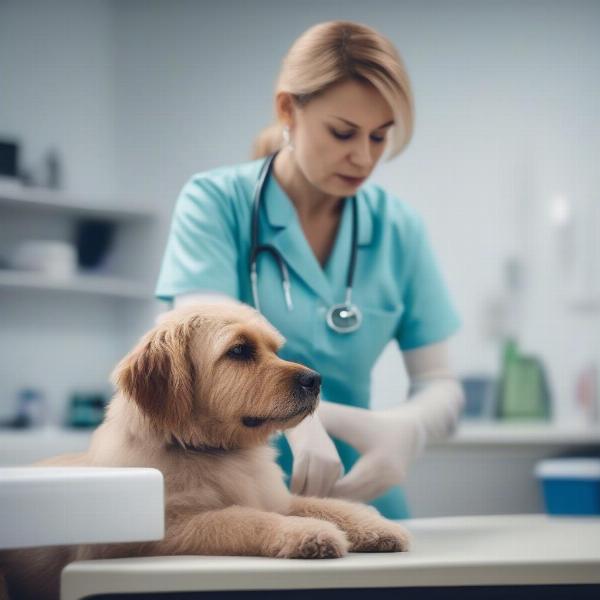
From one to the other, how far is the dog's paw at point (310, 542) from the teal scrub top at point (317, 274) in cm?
31

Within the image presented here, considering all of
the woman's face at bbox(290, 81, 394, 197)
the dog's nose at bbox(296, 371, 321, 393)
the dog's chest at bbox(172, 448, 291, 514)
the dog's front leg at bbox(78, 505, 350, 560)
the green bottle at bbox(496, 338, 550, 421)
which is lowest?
the green bottle at bbox(496, 338, 550, 421)

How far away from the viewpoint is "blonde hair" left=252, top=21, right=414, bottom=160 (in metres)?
1.02

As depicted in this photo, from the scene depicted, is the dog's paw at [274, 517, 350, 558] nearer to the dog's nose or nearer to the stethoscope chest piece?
the dog's nose

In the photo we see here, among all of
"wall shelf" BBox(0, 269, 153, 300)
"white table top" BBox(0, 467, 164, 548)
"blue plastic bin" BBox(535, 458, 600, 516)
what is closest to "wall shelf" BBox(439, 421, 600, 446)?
"blue plastic bin" BBox(535, 458, 600, 516)

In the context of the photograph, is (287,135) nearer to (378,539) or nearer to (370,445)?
(370,445)

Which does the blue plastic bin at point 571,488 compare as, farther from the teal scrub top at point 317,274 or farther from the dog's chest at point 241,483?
the dog's chest at point 241,483

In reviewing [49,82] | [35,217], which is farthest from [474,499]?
[49,82]

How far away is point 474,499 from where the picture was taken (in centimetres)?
270

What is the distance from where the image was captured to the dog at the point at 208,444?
720 millimetres

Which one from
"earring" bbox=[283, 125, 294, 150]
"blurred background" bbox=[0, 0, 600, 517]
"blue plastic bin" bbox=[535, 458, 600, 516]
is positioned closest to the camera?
"earring" bbox=[283, 125, 294, 150]

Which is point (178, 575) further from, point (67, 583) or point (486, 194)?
point (486, 194)

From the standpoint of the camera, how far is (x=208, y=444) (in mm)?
800

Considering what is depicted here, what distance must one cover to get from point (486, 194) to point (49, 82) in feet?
5.09

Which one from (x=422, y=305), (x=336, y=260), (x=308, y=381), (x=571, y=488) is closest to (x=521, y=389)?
(x=571, y=488)
